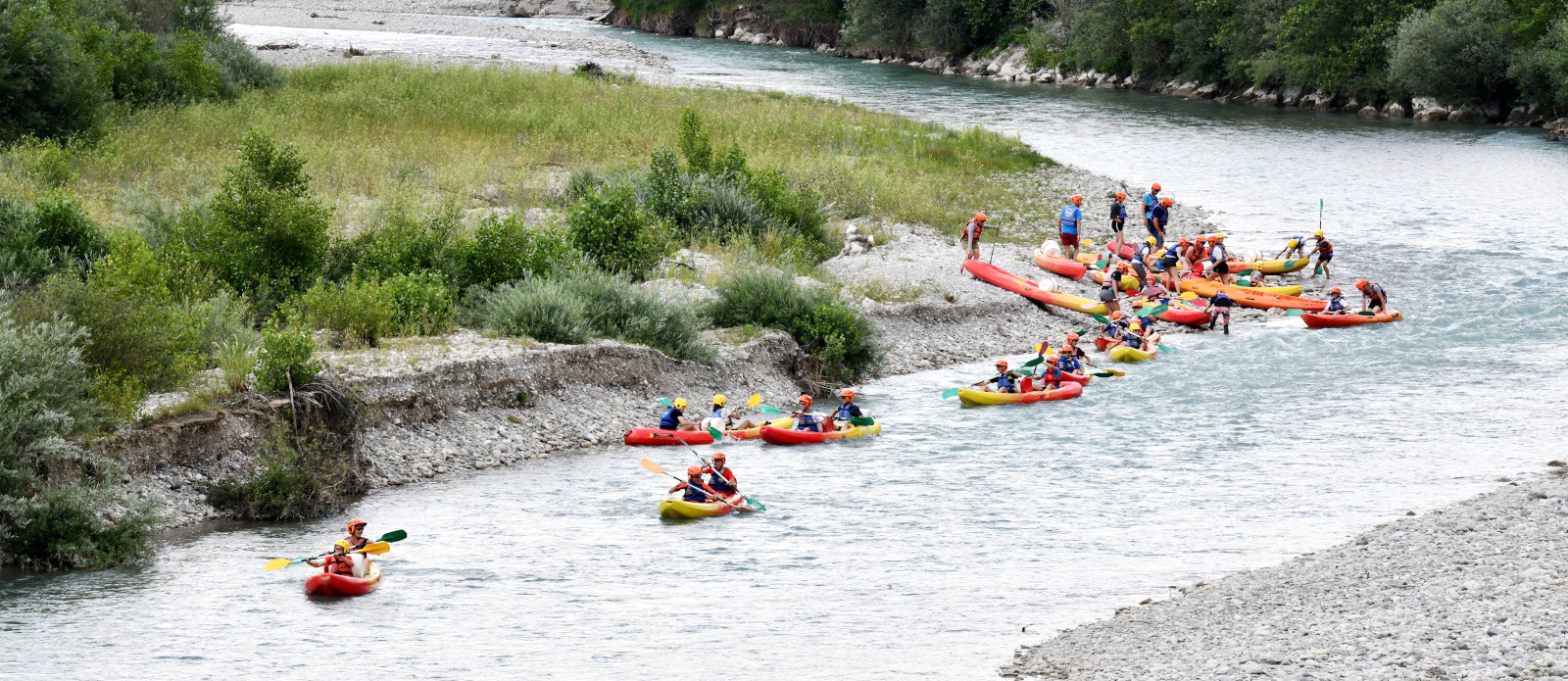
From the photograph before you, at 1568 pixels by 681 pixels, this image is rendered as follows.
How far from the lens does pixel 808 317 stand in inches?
904

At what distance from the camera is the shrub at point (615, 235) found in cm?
2459

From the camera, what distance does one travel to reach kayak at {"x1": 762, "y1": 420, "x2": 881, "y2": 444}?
1938 centimetres

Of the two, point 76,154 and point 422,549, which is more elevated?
point 76,154

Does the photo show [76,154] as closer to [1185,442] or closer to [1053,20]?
[1185,442]

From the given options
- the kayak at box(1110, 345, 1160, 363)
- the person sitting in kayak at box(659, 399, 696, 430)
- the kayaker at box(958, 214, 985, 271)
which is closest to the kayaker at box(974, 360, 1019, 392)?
the kayak at box(1110, 345, 1160, 363)

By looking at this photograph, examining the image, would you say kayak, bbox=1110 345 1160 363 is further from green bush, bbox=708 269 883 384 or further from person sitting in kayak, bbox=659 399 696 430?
person sitting in kayak, bbox=659 399 696 430

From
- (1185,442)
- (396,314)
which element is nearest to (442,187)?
(396,314)

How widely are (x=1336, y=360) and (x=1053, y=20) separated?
6110 centimetres

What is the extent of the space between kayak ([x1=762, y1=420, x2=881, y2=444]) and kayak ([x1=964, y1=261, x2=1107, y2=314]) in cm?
889

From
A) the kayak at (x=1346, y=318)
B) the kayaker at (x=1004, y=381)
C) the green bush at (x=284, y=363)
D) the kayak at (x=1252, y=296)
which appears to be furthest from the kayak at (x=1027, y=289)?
the green bush at (x=284, y=363)

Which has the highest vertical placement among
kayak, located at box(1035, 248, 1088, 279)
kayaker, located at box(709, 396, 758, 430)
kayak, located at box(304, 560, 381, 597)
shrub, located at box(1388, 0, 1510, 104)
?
shrub, located at box(1388, 0, 1510, 104)

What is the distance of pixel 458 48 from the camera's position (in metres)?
Answer: 73.7

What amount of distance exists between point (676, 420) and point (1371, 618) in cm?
1038

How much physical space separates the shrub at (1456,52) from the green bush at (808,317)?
42.5 meters
